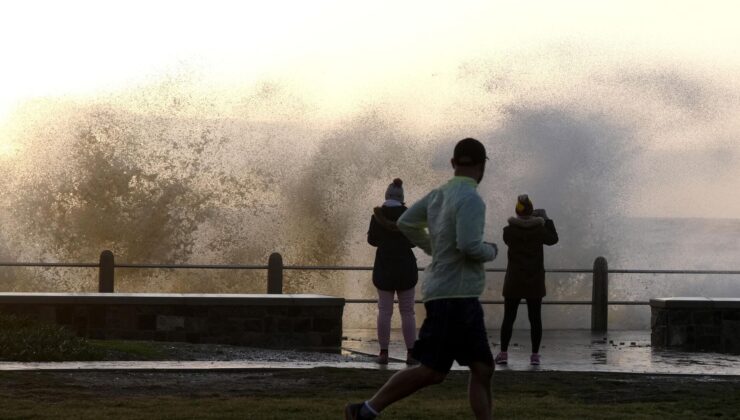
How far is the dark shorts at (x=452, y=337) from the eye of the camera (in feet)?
23.4

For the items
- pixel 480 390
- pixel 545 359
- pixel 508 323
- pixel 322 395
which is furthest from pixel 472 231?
pixel 545 359

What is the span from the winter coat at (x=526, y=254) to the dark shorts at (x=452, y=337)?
19.7 feet

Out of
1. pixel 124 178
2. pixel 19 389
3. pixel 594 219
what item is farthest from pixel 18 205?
pixel 19 389

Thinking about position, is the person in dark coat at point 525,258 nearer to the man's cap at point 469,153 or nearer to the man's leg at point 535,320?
the man's leg at point 535,320

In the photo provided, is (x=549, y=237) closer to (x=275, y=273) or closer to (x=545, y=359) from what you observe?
(x=545, y=359)

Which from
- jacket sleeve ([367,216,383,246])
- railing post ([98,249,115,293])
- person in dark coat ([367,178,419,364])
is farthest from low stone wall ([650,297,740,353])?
railing post ([98,249,115,293])

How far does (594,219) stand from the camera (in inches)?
1326

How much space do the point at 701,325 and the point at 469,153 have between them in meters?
10.3

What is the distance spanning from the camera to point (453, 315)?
7141 mm

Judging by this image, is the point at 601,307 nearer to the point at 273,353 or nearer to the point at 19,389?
the point at 273,353

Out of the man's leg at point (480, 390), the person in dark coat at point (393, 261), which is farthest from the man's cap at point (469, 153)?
the person in dark coat at point (393, 261)

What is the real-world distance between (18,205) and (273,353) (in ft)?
94.3

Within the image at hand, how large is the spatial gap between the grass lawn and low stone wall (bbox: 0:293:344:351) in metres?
3.46

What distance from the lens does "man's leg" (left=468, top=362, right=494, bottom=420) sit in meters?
7.16
